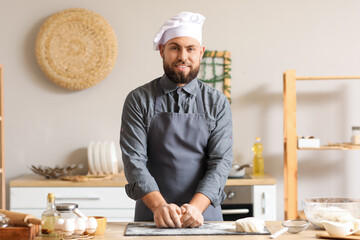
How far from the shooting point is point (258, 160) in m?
3.86

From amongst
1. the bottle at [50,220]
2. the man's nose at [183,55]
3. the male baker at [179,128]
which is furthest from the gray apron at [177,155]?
the bottle at [50,220]

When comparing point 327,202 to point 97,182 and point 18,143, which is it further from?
point 18,143

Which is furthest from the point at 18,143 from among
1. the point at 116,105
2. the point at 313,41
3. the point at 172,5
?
the point at 313,41

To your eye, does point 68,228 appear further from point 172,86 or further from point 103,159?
point 103,159

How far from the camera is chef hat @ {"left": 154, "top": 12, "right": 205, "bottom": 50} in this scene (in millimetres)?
2301

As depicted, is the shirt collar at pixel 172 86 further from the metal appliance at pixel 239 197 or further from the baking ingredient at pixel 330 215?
the metal appliance at pixel 239 197

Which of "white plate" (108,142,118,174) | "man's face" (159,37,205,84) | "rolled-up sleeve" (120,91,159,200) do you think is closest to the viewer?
"rolled-up sleeve" (120,91,159,200)

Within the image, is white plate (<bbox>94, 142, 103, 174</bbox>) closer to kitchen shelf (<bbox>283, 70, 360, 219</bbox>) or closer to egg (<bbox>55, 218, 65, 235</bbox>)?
→ kitchen shelf (<bbox>283, 70, 360, 219</bbox>)

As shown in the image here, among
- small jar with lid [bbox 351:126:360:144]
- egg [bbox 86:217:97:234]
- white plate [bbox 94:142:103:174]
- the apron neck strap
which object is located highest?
the apron neck strap

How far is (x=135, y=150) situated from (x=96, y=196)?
1399 millimetres

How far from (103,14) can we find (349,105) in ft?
6.55

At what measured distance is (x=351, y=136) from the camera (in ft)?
12.3

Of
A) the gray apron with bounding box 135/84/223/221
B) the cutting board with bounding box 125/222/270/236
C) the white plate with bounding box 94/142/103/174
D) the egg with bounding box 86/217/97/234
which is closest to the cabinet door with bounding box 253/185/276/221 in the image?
the white plate with bounding box 94/142/103/174

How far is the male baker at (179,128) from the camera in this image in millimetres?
2281
